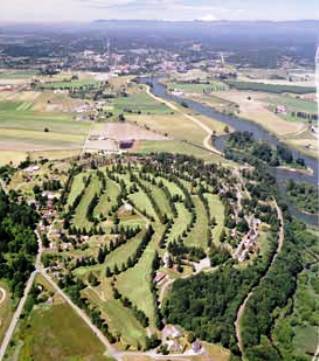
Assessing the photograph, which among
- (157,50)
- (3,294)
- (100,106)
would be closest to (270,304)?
(3,294)

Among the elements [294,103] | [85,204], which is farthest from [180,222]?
[294,103]

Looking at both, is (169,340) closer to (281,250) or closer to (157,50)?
(281,250)

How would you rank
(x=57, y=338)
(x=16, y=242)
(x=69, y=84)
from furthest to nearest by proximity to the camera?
(x=69, y=84) → (x=16, y=242) → (x=57, y=338)

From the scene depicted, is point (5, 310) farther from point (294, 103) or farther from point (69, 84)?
point (69, 84)

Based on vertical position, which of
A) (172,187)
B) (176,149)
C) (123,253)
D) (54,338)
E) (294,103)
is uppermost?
(294,103)

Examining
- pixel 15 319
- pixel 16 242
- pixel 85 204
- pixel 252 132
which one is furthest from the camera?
pixel 252 132

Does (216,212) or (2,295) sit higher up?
(216,212)

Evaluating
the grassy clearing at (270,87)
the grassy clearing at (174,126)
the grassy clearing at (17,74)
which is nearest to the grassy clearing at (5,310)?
the grassy clearing at (174,126)

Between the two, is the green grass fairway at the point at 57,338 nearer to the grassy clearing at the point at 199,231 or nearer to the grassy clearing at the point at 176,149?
the grassy clearing at the point at 199,231
